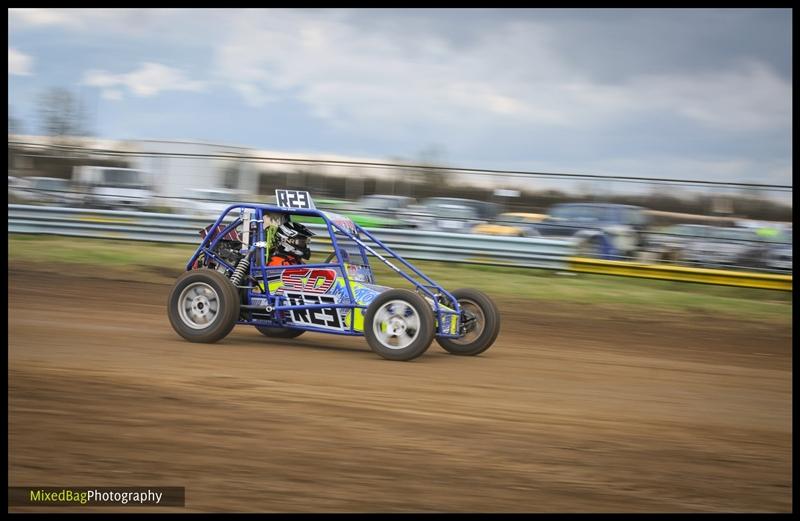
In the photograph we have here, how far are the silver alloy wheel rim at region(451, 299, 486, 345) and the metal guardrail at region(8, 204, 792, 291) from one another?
17.7ft

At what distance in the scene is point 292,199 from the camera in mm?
9070

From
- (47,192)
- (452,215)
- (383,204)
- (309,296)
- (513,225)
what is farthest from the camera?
(47,192)

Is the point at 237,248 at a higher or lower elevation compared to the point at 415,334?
higher

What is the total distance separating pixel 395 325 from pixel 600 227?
814 centimetres

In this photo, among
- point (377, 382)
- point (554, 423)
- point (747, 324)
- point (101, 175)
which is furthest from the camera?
point (101, 175)

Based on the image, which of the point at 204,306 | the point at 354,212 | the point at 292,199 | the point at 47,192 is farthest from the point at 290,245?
the point at 47,192

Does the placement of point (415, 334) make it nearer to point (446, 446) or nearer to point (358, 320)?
point (358, 320)

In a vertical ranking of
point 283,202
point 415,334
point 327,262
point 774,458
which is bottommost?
point 774,458

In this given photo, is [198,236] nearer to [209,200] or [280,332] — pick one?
[209,200]

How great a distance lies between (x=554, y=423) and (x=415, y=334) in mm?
2210

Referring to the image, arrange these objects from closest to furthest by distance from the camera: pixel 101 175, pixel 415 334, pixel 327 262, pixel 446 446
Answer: pixel 446 446 < pixel 415 334 < pixel 327 262 < pixel 101 175

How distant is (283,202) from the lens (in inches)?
355

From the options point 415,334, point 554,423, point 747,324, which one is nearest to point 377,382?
point 415,334

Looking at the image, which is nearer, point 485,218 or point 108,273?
point 108,273
